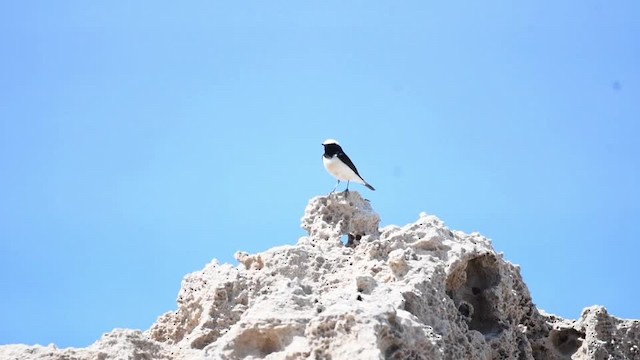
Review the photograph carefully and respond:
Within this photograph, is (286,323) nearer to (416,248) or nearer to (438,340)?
(438,340)

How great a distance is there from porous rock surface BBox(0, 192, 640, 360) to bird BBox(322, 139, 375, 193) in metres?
1.11

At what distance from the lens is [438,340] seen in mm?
7121

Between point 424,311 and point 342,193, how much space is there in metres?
2.33

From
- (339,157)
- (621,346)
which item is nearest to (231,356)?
(339,157)

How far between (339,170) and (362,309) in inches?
190

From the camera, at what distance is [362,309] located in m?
6.16

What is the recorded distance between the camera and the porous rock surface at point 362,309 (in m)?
6.36

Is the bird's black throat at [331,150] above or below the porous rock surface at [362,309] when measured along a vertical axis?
above

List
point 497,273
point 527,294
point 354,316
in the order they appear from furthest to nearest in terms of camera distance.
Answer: point 527,294
point 497,273
point 354,316

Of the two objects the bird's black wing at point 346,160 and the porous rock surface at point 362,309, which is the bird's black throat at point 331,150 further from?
the porous rock surface at point 362,309

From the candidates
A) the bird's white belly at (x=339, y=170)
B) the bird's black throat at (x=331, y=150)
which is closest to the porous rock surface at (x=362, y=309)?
the bird's white belly at (x=339, y=170)

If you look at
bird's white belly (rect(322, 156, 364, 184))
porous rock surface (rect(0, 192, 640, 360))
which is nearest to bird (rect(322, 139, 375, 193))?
bird's white belly (rect(322, 156, 364, 184))

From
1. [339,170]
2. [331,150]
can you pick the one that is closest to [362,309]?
[339,170]

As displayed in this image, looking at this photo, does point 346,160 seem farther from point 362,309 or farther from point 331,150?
point 362,309
